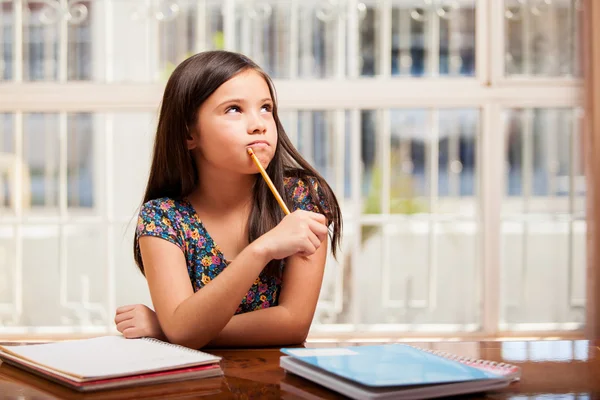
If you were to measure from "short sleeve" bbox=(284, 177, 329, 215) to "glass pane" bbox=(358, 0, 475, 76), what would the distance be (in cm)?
171

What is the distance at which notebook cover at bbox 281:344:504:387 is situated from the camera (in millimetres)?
883

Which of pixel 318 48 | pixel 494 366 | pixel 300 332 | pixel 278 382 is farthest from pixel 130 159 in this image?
pixel 494 366

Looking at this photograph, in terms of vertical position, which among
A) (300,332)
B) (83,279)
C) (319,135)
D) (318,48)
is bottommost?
(83,279)

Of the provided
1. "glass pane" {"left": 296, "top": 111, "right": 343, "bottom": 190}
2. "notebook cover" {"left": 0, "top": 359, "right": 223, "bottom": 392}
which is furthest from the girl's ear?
"glass pane" {"left": 296, "top": 111, "right": 343, "bottom": 190}

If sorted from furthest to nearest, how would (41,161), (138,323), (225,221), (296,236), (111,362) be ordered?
(41,161), (225,221), (138,323), (296,236), (111,362)

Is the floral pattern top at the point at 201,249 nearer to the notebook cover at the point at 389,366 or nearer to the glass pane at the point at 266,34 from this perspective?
the notebook cover at the point at 389,366

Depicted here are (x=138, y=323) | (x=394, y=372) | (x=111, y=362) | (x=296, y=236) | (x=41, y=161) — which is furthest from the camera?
(x=41, y=161)

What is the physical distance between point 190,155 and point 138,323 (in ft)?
1.20

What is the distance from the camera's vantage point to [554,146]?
10.8ft

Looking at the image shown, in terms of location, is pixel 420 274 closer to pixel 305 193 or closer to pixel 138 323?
pixel 305 193

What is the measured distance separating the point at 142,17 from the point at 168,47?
0.51 feet

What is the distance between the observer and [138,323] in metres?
1.38

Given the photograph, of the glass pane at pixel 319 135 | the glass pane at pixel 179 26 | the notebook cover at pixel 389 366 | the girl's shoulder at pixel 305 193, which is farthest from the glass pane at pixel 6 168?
the notebook cover at pixel 389 366

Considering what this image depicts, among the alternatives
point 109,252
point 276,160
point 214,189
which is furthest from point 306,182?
point 109,252
